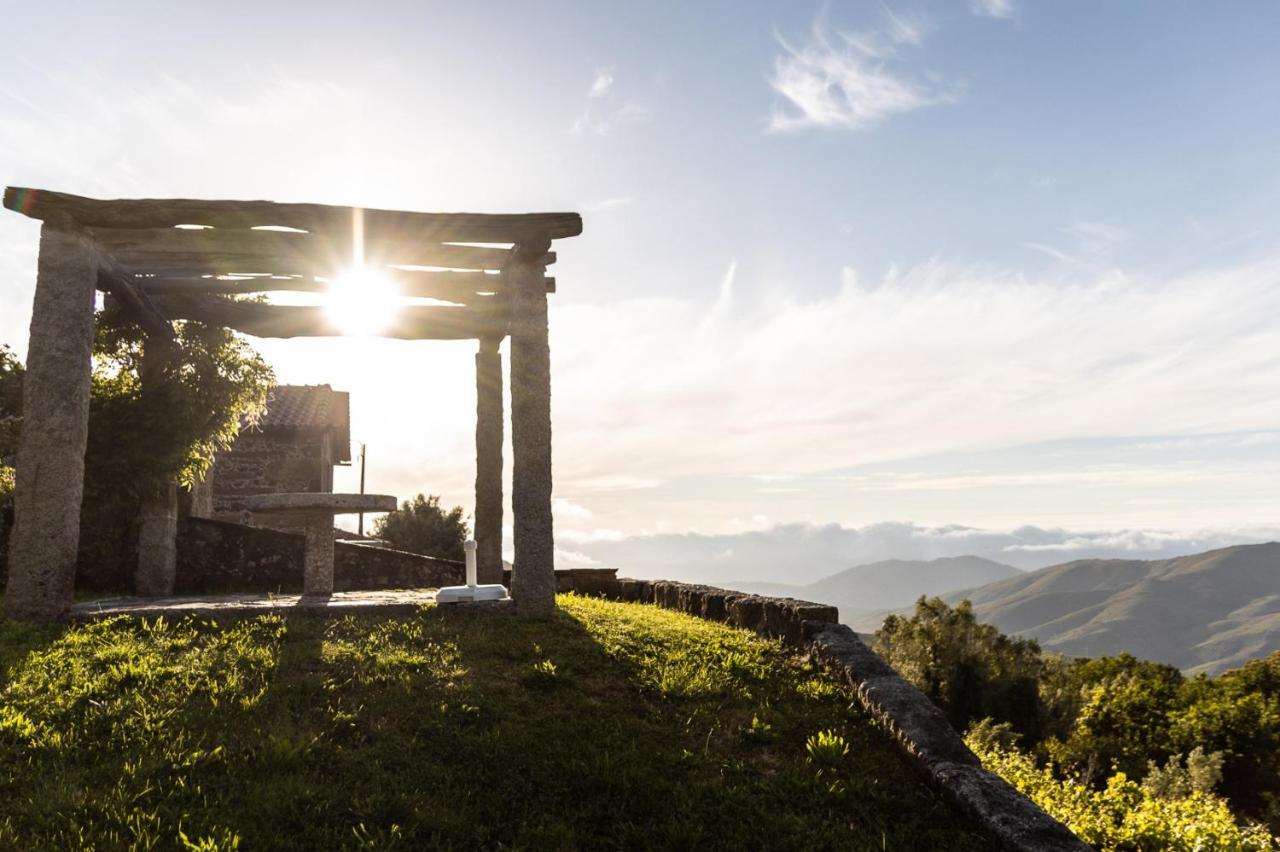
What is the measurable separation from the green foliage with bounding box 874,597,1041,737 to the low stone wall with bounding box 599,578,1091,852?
58.6 ft

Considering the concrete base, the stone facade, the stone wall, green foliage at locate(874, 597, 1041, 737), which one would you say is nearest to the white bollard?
the concrete base

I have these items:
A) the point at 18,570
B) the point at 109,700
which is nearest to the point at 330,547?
the point at 18,570

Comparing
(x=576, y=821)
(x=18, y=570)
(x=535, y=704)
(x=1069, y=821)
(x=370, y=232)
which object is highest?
(x=370, y=232)

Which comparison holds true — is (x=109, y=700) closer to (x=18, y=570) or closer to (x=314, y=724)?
(x=314, y=724)

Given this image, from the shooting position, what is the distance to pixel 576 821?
4953 millimetres

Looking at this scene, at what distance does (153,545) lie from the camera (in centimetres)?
1351

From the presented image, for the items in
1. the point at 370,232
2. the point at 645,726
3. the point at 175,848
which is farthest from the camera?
the point at 370,232

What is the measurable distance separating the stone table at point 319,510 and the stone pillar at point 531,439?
2.06m

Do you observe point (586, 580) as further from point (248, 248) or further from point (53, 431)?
point (53, 431)

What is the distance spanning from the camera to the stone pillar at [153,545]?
1348 cm

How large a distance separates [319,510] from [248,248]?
3.69 m

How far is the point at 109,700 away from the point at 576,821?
397 cm

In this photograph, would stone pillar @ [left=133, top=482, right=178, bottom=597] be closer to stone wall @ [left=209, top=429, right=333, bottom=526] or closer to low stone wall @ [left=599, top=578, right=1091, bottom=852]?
low stone wall @ [left=599, top=578, right=1091, bottom=852]

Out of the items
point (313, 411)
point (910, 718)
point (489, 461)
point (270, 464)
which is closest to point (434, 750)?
point (910, 718)
